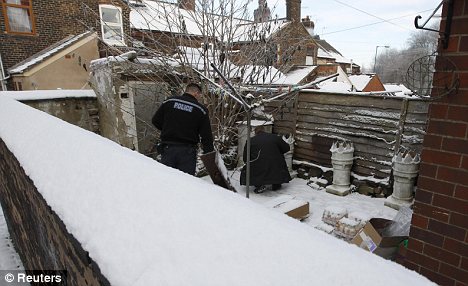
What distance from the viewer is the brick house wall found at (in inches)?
429

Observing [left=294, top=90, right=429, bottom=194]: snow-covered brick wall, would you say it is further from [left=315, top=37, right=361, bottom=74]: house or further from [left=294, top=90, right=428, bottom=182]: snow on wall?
[left=315, top=37, right=361, bottom=74]: house

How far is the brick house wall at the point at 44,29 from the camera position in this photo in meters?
10.9

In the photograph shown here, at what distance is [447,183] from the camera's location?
5.30ft

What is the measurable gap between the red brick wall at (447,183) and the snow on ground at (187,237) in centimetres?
116

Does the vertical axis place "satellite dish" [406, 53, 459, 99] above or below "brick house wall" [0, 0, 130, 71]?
below

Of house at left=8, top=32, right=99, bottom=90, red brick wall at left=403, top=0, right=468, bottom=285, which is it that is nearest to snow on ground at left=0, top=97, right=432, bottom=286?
red brick wall at left=403, top=0, right=468, bottom=285

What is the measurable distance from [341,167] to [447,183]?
3619 millimetres

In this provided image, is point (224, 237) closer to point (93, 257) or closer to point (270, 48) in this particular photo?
point (93, 257)

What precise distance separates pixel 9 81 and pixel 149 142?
815 centimetres

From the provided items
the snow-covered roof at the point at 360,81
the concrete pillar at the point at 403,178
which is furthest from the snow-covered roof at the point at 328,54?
the concrete pillar at the point at 403,178

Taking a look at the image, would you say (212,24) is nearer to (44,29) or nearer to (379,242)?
(379,242)

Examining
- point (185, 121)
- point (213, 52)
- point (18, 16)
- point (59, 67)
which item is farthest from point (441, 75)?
point (18, 16)

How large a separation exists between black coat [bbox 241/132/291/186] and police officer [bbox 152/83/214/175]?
1564mm

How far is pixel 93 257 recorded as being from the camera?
2.86ft
